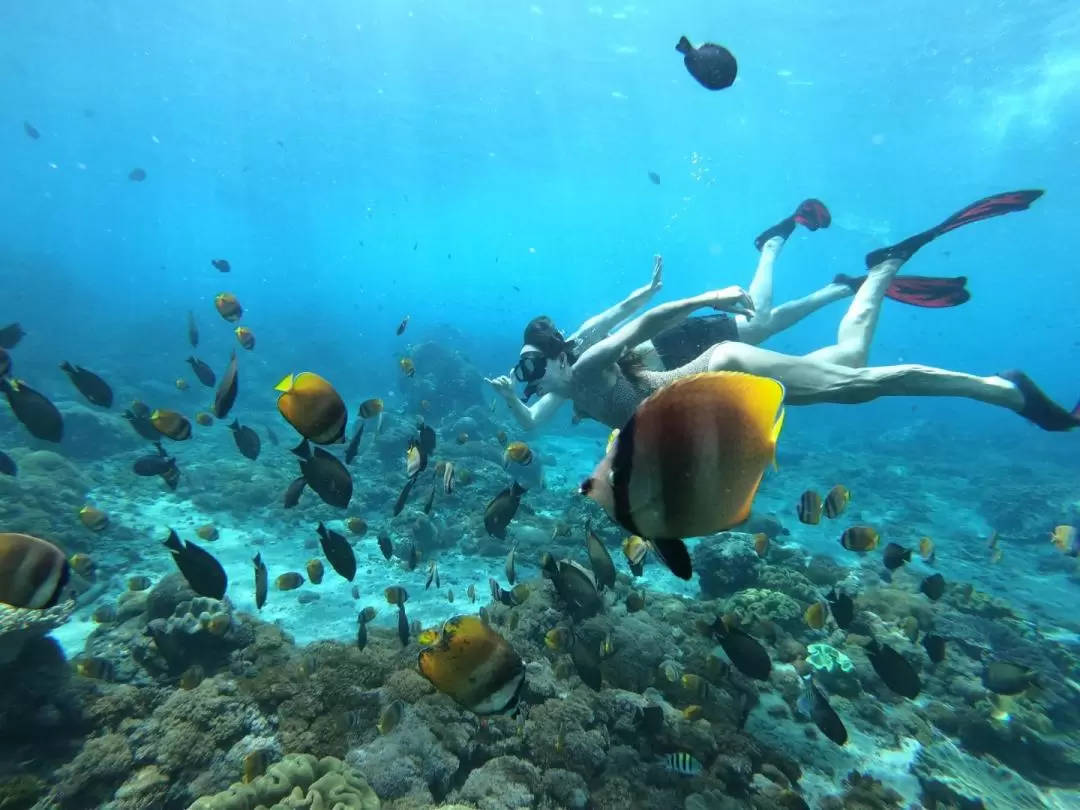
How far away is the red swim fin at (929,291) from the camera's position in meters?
6.30

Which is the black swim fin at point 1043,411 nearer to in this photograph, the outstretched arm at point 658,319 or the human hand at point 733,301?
the human hand at point 733,301

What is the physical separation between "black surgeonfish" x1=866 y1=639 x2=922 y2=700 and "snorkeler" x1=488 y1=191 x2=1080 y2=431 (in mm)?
2318

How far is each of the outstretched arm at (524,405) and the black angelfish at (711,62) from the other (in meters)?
3.96

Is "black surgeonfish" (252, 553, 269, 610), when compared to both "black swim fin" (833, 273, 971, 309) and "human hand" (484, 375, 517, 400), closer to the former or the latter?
"human hand" (484, 375, 517, 400)

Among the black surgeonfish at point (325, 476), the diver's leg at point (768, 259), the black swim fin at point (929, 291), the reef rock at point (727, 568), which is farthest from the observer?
the reef rock at point (727, 568)

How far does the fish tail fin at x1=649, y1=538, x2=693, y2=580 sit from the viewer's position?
122 centimetres

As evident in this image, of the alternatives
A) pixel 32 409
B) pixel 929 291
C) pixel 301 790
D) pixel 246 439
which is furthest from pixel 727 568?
pixel 32 409

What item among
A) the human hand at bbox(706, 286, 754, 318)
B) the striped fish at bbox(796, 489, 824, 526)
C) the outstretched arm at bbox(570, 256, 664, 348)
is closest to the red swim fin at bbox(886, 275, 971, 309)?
the human hand at bbox(706, 286, 754, 318)

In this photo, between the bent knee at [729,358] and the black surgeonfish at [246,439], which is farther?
the black surgeonfish at [246,439]

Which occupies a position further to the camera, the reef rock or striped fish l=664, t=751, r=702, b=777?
the reef rock

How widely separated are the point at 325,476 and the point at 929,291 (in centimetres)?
750

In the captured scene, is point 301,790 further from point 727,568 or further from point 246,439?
point 727,568

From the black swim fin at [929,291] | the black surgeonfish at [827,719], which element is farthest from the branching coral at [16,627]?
the black swim fin at [929,291]

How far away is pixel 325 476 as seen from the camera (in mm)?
3619
